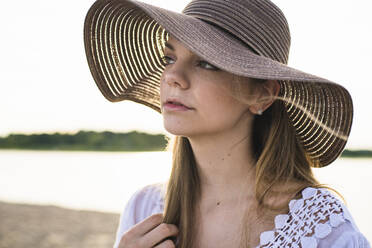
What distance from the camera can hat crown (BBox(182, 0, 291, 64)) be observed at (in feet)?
5.69

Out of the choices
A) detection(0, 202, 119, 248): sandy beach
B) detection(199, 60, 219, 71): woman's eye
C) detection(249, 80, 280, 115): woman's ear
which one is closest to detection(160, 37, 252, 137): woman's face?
detection(199, 60, 219, 71): woman's eye

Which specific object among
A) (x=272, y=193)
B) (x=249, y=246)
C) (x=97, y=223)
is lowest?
(x=97, y=223)

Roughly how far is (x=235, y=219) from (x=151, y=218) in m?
0.36

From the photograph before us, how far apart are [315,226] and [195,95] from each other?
0.67 metres

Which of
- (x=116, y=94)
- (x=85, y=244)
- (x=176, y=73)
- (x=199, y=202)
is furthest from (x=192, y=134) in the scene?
(x=85, y=244)

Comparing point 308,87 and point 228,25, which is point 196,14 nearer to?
point 228,25

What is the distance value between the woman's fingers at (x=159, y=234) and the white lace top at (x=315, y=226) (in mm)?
388

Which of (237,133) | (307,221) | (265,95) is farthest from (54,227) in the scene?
(307,221)

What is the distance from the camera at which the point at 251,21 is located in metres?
1.75

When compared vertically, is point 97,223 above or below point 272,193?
below

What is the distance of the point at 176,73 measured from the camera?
1.75 metres

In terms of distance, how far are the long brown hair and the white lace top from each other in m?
0.08

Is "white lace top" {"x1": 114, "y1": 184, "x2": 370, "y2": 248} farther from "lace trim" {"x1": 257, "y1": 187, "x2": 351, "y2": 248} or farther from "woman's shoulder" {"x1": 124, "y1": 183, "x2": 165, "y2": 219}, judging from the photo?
"woman's shoulder" {"x1": 124, "y1": 183, "x2": 165, "y2": 219}

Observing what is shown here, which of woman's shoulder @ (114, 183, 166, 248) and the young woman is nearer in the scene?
the young woman
